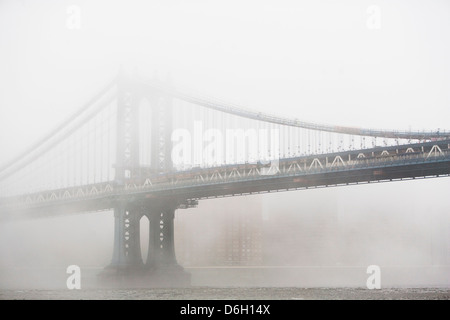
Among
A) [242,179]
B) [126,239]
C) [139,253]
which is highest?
[242,179]

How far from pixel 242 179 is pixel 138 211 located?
1574 cm

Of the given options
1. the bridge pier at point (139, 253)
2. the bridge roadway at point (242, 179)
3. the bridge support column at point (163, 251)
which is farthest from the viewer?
the bridge support column at point (163, 251)

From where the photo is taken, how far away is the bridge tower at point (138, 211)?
7862 cm

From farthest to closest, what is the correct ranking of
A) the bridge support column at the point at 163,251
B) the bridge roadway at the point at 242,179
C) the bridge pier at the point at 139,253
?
the bridge support column at the point at 163,251 → the bridge pier at the point at 139,253 → the bridge roadway at the point at 242,179

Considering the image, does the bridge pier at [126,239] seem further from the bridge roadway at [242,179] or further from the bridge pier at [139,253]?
the bridge roadway at [242,179]

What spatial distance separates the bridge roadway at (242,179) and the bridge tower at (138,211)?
777 millimetres

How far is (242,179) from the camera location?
67.4m

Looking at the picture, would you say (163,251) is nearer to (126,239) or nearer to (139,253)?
(139,253)

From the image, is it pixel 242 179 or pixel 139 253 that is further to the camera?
pixel 139 253

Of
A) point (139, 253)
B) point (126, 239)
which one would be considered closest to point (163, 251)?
point (139, 253)

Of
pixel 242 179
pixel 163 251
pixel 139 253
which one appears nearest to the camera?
pixel 242 179

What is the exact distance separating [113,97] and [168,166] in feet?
29.6
